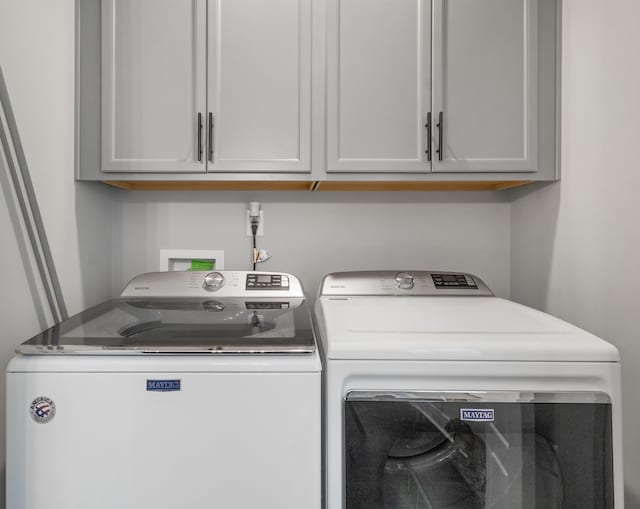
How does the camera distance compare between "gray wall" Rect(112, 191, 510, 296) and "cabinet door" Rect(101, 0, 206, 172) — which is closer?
"cabinet door" Rect(101, 0, 206, 172)

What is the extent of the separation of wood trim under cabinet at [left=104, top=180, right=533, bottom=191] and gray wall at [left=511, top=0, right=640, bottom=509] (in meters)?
0.25

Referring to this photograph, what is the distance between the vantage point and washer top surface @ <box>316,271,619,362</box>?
928mm

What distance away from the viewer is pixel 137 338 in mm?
982

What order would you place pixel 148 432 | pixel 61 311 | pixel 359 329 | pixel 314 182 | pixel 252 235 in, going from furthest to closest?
pixel 252 235, pixel 314 182, pixel 61 311, pixel 359 329, pixel 148 432

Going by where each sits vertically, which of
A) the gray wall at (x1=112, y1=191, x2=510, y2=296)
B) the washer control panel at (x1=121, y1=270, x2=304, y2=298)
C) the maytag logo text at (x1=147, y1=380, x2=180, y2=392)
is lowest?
the maytag logo text at (x1=147, y1=380, x2=180, y2=392)

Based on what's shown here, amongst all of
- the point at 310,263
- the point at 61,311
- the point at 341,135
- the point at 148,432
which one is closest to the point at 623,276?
the point at 341,135

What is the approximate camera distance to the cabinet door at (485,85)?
4.62 feet

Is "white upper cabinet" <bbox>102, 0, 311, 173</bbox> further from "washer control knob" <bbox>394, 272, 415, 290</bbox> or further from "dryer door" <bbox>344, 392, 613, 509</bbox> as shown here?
"dryer door" <bbox>344, 392, 613, 509</bbox>

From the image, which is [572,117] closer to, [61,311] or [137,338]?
[137,338]

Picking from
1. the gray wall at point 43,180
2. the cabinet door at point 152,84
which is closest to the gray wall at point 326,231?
the gray wall at point 43,180

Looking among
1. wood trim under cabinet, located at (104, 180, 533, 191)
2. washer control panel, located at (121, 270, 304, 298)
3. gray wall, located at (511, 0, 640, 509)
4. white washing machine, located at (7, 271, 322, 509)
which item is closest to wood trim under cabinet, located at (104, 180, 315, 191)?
wood trim under cabinet, located at (104, 180, 533, 191)

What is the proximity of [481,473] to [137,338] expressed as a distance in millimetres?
904

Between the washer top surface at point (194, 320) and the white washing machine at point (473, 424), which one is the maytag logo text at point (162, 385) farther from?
the white washing machine at point (473, 424)

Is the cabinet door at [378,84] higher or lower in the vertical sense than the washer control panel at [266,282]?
higher
